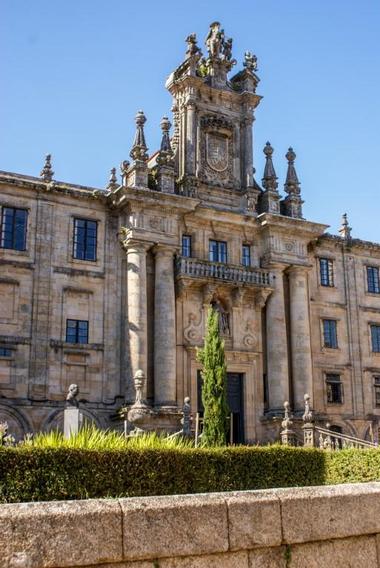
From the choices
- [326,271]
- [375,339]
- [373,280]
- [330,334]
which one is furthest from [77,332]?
[373,280]

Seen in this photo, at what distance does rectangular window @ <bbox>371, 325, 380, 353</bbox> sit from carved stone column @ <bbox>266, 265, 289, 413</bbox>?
24.0 feet

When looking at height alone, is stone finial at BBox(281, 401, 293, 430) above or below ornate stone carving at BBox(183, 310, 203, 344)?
below

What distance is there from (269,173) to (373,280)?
9488mm

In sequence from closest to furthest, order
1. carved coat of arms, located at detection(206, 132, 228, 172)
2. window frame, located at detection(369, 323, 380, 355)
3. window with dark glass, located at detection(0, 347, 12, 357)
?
window with dark glass, located at detection(0, 347, 12, 357), carved coat of arms, located at detection(206, 132, 228, 172), window frame, located at detection(369, 323, 380, 355)

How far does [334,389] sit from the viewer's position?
1426 inches

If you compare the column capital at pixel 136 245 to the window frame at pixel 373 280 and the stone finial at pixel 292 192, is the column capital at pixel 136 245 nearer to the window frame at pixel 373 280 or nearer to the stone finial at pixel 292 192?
the stone finial at pixel 292 192

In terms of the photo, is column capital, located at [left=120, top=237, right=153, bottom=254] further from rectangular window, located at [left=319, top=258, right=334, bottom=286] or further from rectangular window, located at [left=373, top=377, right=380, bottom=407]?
rectangular window, located at [left=373, top=377, right=380, bottom=407]

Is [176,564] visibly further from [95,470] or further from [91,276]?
[91,276]

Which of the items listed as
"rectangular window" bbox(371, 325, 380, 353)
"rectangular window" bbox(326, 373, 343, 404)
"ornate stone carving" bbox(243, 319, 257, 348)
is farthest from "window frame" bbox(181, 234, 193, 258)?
"rectangular window" bbox(371, 325, 380, 353)

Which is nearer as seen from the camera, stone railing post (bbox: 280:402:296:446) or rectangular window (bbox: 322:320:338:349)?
stone railing post (bbox: 280:402:296:446)

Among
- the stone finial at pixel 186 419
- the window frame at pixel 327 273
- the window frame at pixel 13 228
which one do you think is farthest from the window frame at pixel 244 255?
the window frame at pixel 13 228

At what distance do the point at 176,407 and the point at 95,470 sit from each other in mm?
14735

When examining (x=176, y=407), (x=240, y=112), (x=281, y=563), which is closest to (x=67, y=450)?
(x=281, y=563)

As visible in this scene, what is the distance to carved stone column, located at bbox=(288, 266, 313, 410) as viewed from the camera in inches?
1319
